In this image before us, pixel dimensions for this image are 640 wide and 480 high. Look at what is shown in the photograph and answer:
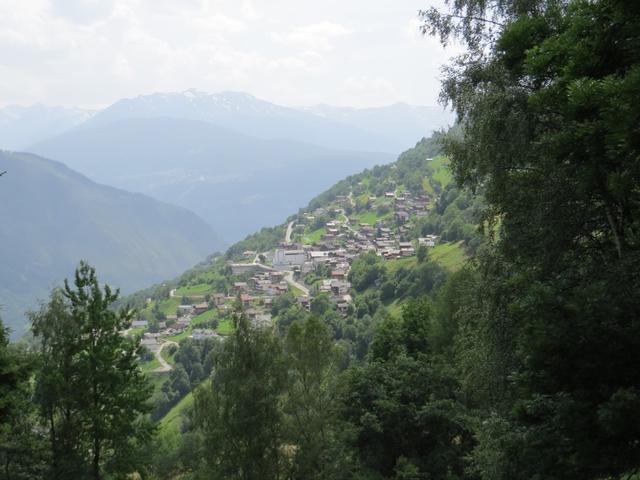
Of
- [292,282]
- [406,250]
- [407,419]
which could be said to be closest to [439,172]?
[406,250]

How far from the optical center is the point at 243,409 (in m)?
14.7

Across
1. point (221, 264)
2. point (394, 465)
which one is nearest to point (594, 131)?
point (394, 465)

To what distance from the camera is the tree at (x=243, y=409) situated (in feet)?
48.6

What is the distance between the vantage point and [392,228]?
400 ft

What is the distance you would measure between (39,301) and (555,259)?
39.0 ft

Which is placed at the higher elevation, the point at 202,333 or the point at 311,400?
the point at 311,400

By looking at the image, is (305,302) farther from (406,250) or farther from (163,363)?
(163,363)

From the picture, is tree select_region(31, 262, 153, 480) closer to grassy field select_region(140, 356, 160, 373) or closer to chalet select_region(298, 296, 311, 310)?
grassy field select_region(140, 356, 160, 373)

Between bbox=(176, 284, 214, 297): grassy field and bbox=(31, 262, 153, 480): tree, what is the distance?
100 m

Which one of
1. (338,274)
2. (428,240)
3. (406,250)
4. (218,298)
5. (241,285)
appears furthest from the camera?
(241,285)

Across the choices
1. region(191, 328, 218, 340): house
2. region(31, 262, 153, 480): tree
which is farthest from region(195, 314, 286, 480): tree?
region(191, 328, 218, 340): house

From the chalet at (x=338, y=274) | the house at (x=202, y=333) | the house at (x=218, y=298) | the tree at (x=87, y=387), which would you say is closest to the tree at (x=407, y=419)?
the tree at (x=87, y=387)

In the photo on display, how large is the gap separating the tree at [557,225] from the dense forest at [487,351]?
29mm

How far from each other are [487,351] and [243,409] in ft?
21.4
